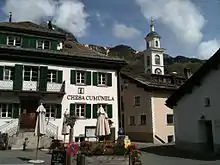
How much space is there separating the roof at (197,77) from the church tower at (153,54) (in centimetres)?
4282

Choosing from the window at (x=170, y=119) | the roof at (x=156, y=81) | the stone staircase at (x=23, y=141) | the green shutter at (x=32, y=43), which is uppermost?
the green shutter at (x=32, y=43)

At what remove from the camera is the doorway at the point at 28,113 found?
2484 cm

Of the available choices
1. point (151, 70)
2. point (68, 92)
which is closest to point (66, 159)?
point (68, 92)

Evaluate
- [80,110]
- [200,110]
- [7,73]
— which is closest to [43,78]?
[7,73]

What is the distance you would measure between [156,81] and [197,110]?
52.5ft

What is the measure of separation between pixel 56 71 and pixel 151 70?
42.7 m

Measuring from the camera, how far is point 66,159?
10.8 meters

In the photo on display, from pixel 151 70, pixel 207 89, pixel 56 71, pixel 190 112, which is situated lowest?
pixel 190 112

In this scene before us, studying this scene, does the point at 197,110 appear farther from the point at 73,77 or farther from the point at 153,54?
the point at 153,54

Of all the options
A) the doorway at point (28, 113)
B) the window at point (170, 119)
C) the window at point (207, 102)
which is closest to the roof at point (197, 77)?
the window at point (207, 102)

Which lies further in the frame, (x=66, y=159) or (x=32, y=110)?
(x=32, y=110)

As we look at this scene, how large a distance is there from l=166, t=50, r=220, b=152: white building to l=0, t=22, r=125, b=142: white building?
21.9ft

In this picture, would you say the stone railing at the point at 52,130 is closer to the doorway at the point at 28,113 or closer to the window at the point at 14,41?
the doorway at the point at 28,113

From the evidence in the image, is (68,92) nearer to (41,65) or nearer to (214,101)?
(41,65)
